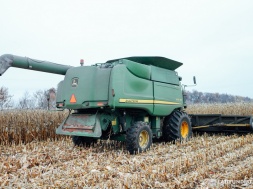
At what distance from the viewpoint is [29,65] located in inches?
244

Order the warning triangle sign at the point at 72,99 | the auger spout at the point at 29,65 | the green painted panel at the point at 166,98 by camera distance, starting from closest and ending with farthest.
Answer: the auger spout at the point at 29,65, the warning triangle sign at the point at 72,99, the green painted panel at the point at 166,98

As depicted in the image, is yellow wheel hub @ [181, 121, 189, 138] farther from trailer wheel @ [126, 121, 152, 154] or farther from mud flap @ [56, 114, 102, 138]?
mud flap @ [56, 114, 102, 138]

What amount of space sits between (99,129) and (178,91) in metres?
3.37

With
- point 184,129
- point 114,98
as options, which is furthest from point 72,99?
point 184,129

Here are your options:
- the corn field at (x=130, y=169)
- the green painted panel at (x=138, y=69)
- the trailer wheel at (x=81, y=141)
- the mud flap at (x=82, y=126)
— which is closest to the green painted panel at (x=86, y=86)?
the mud flap at (x=82, y=126)

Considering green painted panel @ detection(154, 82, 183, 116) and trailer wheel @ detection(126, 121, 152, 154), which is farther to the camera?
green painted panel @ detection(154, 82, 183, 116)

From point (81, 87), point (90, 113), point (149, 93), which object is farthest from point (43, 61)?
point (149, 93)

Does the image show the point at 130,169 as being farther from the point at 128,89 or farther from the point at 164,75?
the point at 164,75

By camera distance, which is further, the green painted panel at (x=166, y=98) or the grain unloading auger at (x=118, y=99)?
the green painted panel at (x=166, y=98)

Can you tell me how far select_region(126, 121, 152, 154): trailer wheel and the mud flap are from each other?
697mm

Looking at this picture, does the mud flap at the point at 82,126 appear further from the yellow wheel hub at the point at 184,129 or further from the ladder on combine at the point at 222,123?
the ladder on combine at the point at 222,123

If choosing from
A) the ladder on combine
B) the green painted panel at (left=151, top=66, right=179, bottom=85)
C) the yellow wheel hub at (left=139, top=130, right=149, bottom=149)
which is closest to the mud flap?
the yellow wheel hub at (left=139, top=130, right=149, bottom=149)

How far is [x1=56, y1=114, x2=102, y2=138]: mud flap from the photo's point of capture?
19.2 feet

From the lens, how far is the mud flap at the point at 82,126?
585cm
